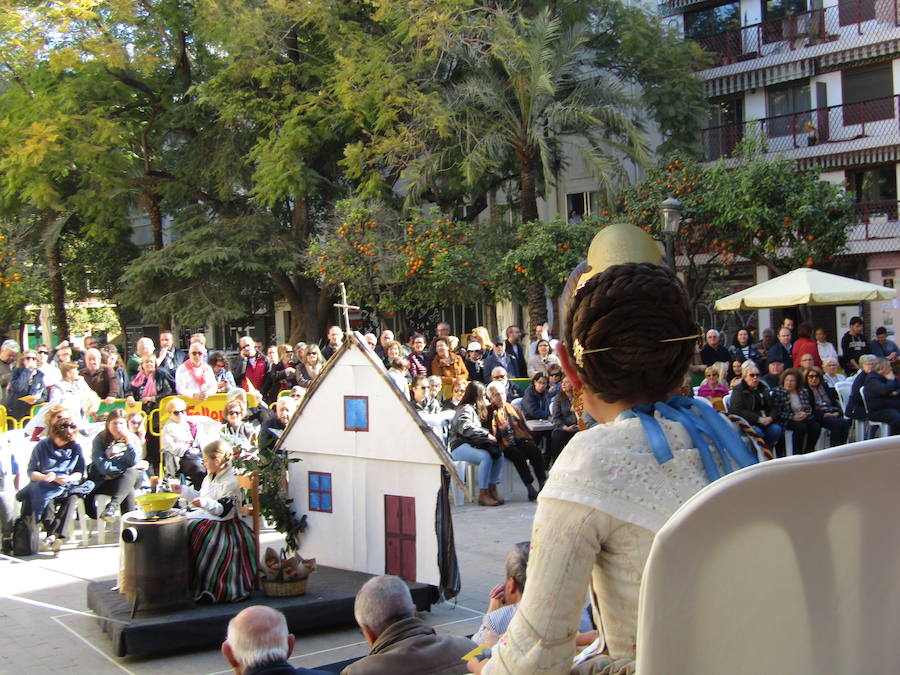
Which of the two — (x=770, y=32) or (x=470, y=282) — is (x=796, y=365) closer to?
(x=470, y=282)

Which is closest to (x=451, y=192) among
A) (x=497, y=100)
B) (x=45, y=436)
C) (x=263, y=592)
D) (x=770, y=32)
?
(x=497, y=100)

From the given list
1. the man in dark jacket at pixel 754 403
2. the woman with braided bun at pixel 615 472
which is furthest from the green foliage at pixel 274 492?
the man in dark jacket at pixel 754 403

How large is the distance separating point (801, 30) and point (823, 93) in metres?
1.91

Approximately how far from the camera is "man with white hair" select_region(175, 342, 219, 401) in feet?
40.3

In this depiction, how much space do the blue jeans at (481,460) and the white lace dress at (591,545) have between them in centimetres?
949

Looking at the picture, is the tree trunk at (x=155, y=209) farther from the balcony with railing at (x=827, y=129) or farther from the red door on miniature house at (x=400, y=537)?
the red door on miniature house at (x=400, y=537)

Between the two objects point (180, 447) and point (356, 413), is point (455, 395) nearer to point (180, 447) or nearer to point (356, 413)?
point (180, 447)

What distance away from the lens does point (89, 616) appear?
6906 mm

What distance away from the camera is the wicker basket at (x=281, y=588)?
21.4ft

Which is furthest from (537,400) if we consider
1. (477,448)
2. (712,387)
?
(712,387)

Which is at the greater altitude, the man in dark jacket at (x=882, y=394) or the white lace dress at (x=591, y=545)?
the white lace dress at (x=591, y=545)

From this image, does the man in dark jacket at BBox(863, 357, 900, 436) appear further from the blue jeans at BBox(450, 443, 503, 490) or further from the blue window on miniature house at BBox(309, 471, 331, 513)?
the blue window on miniature house at BBox(309, 471, 331, 513)

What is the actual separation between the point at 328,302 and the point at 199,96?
6.41 m

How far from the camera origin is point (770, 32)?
94.5 feet
